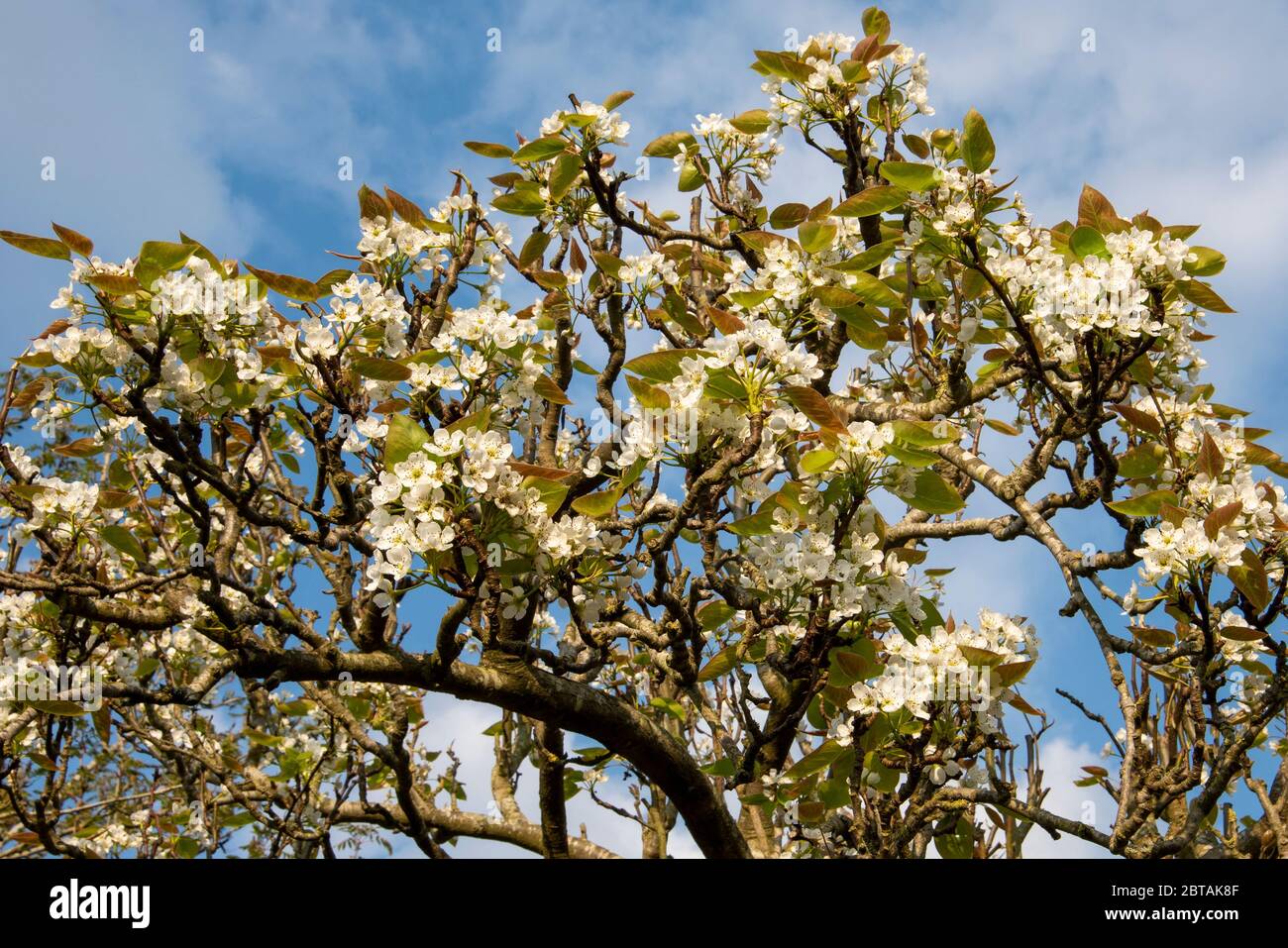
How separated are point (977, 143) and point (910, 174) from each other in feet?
0.82

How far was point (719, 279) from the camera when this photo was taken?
368cm

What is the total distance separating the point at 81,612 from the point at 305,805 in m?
1.83

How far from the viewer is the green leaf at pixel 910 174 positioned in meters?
2.67

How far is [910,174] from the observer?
268 cm

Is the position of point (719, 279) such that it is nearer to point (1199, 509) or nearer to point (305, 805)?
point (1199, 509)

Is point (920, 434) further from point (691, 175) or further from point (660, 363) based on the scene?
point (691, 175)

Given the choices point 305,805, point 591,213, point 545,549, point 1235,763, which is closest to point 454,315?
point 545,549

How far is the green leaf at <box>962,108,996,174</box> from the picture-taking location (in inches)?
108

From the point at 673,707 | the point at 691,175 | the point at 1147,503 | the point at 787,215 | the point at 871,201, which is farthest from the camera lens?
the point at 691,175

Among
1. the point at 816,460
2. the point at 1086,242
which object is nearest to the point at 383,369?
the point at 816,460

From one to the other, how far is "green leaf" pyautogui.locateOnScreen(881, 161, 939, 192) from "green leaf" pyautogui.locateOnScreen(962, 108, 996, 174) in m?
0.15

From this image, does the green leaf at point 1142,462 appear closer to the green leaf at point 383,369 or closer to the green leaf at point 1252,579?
the green leaf at point 1252,579

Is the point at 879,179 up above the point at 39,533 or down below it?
above
